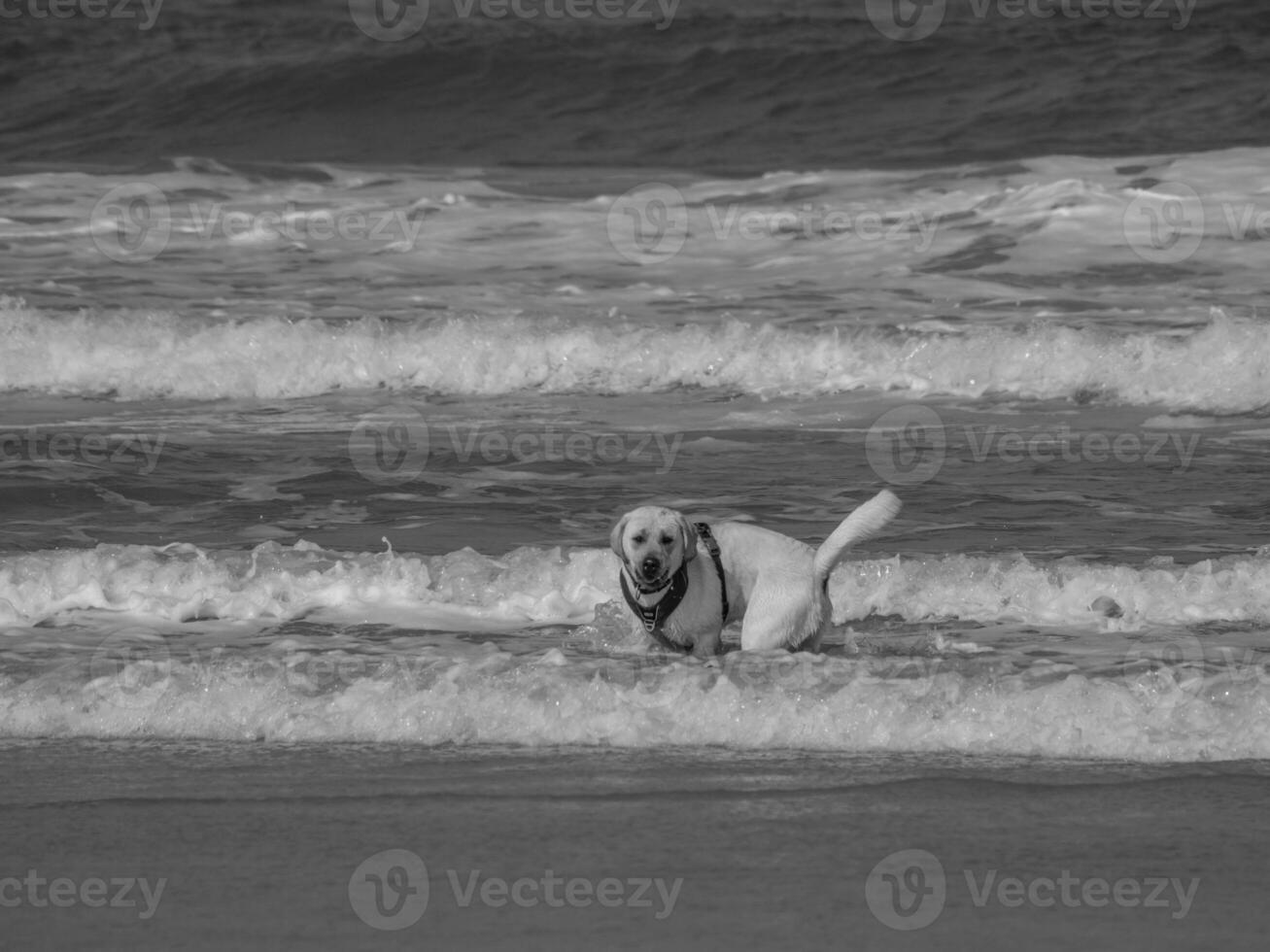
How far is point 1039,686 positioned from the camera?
548 cm

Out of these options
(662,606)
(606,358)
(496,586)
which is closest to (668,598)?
(662,606)

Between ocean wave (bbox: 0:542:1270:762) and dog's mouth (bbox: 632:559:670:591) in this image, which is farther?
dog's mouth (bbox: 632:559:670:591)

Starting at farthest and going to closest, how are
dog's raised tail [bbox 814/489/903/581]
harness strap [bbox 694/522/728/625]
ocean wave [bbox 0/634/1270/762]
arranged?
harness strap [bbox 694/522/728/625] → dog's raised tail [bbox 814/489/903/581] → ocean wave [bbox 0/634/1270/762]

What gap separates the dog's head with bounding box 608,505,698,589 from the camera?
19.7 ft

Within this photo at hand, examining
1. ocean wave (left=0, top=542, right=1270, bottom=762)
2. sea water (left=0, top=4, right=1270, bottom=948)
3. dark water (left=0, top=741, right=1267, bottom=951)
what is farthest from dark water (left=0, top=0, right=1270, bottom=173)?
dark water (left=0, top=741, right=1267, bottom=951)

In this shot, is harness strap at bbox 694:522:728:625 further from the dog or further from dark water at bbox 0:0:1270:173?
dark water at bbox 0:0:1270:173

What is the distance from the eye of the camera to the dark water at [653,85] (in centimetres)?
1886

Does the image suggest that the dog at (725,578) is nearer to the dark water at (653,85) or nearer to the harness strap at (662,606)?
the harness strap at (662,606)

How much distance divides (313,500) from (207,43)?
16723mm

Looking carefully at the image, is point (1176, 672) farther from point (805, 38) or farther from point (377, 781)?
point (805, 38)

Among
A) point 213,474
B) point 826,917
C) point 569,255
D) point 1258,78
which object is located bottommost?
point 826,917

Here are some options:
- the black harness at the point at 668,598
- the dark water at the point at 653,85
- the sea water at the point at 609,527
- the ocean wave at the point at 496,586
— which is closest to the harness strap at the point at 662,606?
the black harness at the point at 668,598

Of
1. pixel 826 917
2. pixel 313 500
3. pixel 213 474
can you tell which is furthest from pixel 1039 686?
pixel 213 474

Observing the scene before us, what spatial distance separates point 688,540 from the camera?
610 centimetres
